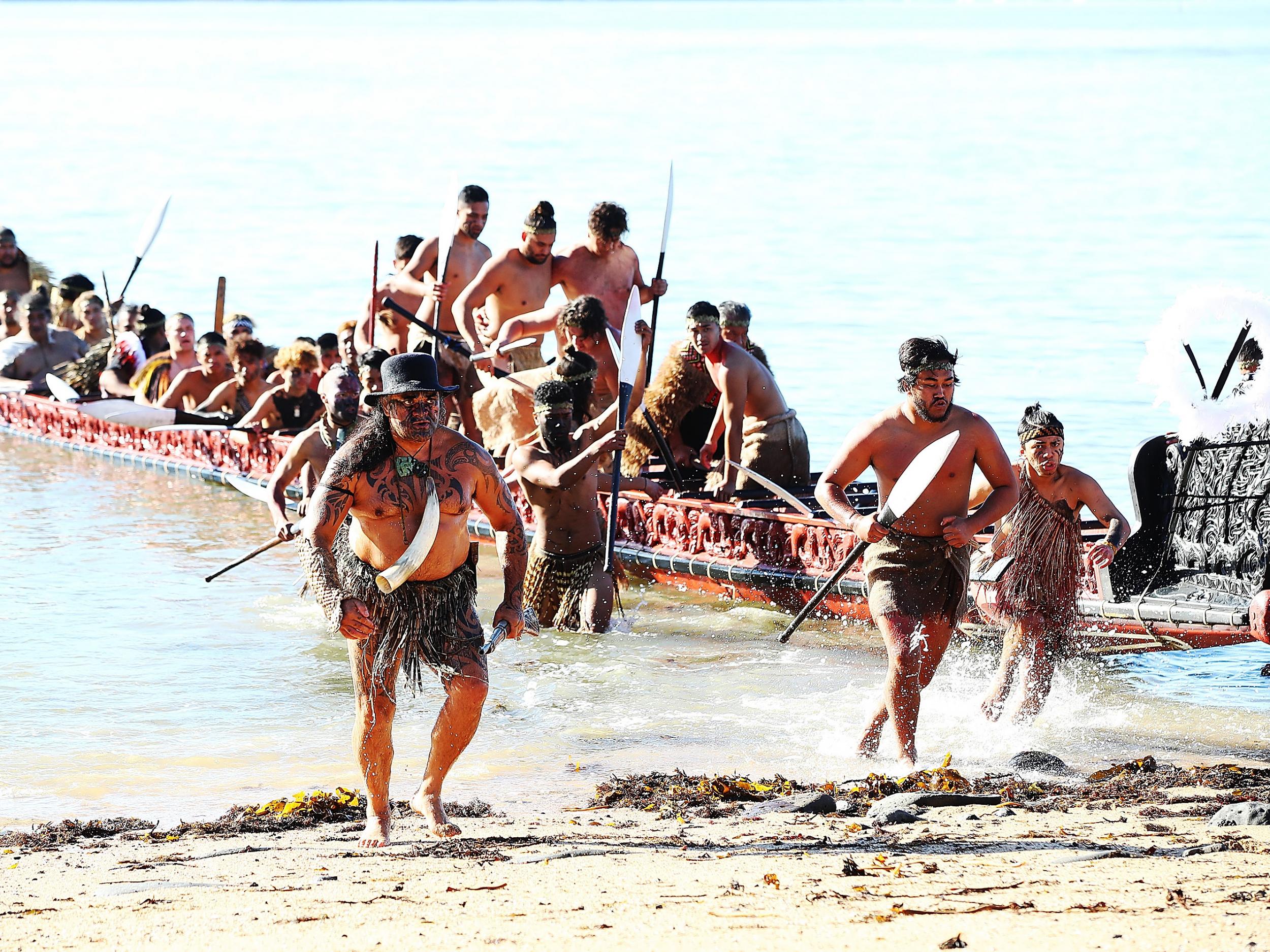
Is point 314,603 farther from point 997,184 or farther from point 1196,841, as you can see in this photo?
point 997,184

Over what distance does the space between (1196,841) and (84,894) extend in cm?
374

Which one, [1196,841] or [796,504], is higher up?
[796,504]

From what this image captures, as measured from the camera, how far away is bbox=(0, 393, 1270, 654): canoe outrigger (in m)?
8.97

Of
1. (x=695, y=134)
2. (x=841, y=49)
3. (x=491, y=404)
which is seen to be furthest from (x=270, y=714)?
(x=841, y=49)

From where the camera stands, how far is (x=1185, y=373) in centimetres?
902

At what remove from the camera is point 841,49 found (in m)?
168

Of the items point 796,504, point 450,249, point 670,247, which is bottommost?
point 796,504

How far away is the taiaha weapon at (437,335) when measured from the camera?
1309 cm

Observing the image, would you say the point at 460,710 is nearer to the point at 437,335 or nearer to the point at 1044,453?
the point at 1044,453

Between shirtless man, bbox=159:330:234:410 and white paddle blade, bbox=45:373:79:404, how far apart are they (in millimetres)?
1542

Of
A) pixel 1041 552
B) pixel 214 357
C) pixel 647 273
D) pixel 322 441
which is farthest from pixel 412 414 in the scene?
pixel 647 273

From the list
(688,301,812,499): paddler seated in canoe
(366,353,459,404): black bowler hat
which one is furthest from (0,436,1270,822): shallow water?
(366,353,459,404): black bowler hat

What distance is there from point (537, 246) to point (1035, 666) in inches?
214

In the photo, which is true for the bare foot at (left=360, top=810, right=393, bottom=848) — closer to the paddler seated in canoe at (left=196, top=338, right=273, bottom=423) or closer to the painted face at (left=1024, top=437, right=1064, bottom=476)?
the painted face at (left=1024, top=437, right=1064, bottom=476)
